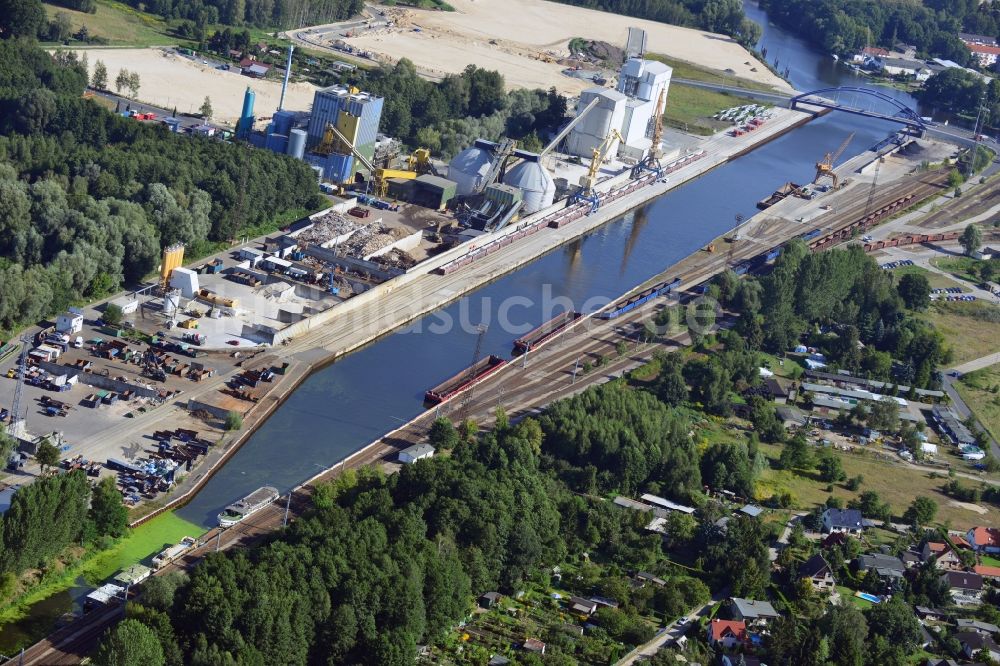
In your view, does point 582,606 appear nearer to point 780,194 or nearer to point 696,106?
point 780,194

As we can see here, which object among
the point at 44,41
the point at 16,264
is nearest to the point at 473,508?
the point at 16,264

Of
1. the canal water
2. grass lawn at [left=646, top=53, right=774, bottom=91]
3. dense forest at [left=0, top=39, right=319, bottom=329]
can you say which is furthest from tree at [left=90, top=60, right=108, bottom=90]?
grass lawn at [left=646, top=53, right=774, bottom=91]

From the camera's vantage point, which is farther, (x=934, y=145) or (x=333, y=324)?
(x=934, y=145)

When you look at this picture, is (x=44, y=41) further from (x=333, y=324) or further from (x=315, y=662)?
(x=315, y=662)

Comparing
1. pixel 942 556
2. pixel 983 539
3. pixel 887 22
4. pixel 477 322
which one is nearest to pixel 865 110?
pixel 887 22

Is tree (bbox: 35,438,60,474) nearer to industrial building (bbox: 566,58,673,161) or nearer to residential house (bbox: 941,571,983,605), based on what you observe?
residential house (bbox: 941,571,983,605)
